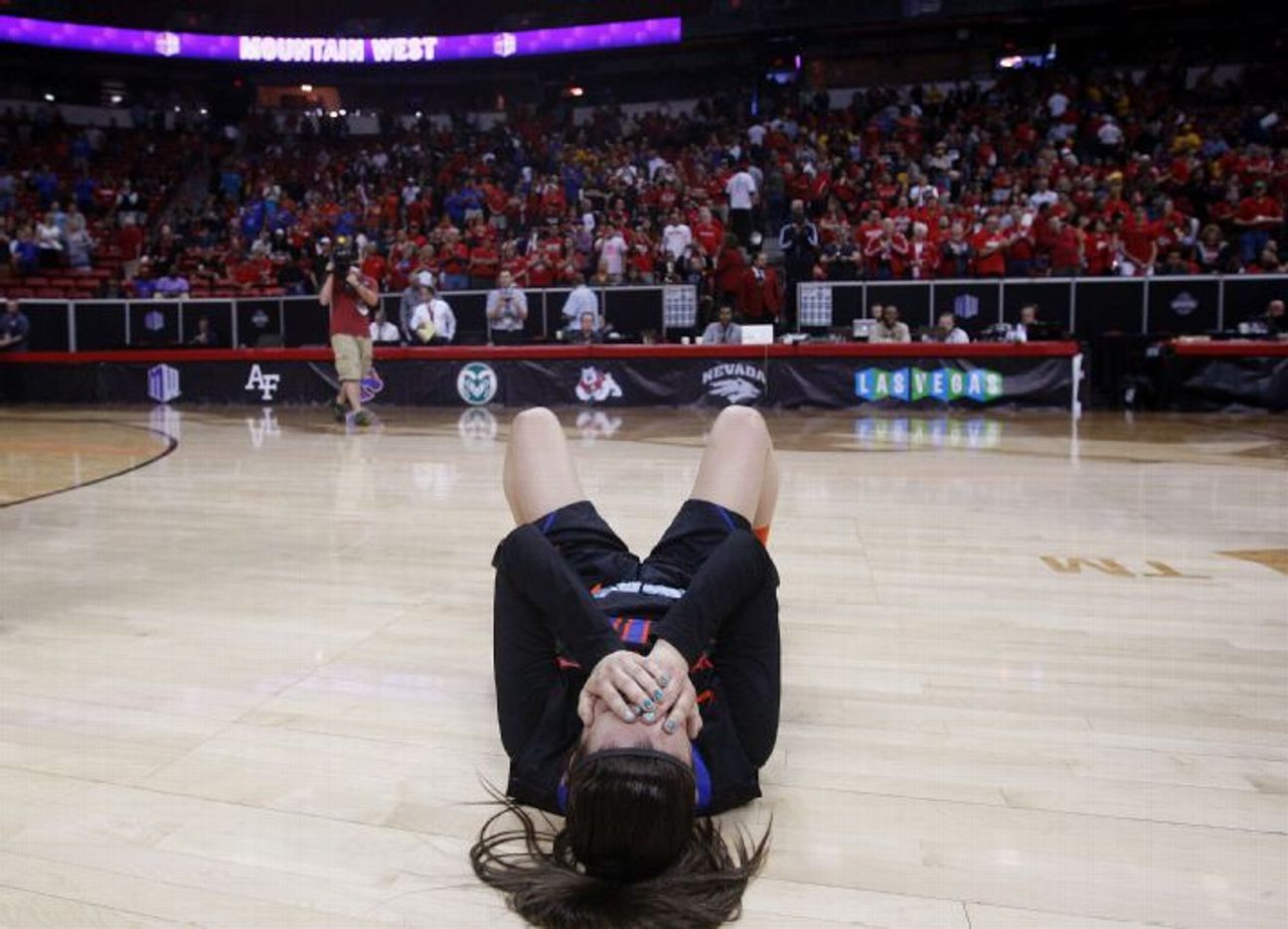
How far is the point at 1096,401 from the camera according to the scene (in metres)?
11.2

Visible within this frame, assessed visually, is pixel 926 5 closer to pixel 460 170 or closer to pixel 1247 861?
pixel 460 170

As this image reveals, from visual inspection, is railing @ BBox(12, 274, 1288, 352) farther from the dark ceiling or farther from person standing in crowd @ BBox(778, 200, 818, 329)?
the dark ceiling

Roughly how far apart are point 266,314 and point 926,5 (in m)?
13.3

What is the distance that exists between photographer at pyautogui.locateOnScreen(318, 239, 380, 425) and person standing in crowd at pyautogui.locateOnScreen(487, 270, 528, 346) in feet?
10.7

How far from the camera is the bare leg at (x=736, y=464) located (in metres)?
2.28

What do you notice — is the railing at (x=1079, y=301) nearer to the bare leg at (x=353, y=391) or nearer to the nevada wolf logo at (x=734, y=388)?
the nevada wolf logo at (x=734, y=388)

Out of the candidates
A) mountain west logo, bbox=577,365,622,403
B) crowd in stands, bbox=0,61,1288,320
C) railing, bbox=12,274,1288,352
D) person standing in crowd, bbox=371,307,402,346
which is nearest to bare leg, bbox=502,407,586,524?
crowd in stands, bbox=0,61,1288,320

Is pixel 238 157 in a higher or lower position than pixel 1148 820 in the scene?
higher

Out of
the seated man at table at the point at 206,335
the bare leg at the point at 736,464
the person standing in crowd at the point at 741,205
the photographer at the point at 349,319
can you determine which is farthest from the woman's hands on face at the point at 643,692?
the person standing in crowd at the point at 741,205

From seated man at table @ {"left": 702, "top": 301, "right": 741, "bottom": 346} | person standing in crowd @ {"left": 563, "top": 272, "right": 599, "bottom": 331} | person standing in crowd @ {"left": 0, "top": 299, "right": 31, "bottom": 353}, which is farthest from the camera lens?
person standing in crowd @ {"left": 0, "top": 299, "right": 31, "bottom": 353}

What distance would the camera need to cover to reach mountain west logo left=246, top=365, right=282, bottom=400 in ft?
40.3

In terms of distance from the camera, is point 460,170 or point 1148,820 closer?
point 1148,820

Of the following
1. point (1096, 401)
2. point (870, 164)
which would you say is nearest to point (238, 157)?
point (870, 164)

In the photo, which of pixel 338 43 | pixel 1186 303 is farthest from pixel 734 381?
pixel 338 43
